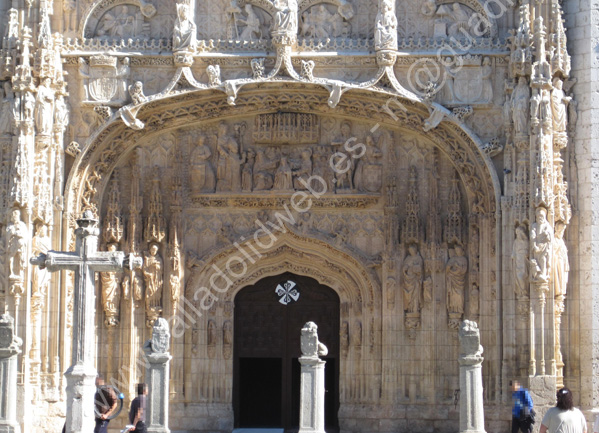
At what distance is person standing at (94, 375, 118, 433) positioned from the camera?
1727 cm

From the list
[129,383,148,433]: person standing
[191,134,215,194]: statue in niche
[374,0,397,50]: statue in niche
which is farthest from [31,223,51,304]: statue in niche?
[374,0,397,50]: statue in niche

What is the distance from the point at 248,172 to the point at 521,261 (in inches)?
204

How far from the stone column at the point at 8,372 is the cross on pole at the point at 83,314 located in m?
1.74

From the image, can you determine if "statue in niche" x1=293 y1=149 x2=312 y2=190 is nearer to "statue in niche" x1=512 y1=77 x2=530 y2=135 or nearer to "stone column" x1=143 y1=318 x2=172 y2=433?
"statue in niche" x1=512 y1=77 x2=530 y2=135

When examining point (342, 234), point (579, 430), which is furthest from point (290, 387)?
point (579, 430)

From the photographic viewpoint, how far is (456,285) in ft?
75.6

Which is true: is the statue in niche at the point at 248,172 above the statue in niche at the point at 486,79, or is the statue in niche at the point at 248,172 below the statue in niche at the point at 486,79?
below

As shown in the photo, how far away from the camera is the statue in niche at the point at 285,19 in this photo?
22969 mm

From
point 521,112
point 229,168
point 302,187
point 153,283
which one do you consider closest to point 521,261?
point 521,112

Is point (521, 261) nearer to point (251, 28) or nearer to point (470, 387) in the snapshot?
point (470, 387)

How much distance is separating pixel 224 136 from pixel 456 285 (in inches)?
196

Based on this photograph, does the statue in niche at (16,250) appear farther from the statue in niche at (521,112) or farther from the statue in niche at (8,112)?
the statue in niche at (521,112)

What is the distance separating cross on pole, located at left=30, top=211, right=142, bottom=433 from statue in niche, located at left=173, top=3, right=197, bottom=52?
248 inches

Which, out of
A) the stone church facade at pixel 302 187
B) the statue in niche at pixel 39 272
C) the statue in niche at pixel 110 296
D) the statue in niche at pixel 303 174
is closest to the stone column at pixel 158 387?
the stone church facade at pixel 302 187
